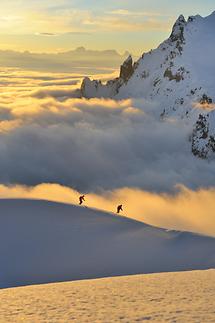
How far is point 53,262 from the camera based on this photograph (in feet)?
121

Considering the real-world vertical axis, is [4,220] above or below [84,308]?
above

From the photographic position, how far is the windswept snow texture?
35719mm

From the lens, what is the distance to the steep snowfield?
17.4 m

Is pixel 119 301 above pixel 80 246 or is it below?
below

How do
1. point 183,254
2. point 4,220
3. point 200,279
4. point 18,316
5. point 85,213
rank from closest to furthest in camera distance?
point 18,316, point 200,279, point 183,254, point 4,220, point 85,213

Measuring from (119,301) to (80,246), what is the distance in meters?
20.0

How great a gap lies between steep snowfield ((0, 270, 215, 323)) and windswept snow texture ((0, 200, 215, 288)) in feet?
36.8

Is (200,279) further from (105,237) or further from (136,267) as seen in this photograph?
(105,237)

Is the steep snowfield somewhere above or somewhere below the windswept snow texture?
below

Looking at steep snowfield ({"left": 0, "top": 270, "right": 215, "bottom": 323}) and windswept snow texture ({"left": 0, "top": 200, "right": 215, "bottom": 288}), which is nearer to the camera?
steep snowfield ({"left": 0, "top": 270, "right": 215, "bottom": 323})

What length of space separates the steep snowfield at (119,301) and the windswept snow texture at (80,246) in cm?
1123

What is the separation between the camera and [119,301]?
19.8 metres

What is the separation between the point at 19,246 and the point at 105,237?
22.8ft

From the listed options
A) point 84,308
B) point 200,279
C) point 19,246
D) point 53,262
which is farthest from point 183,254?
point 84,308
